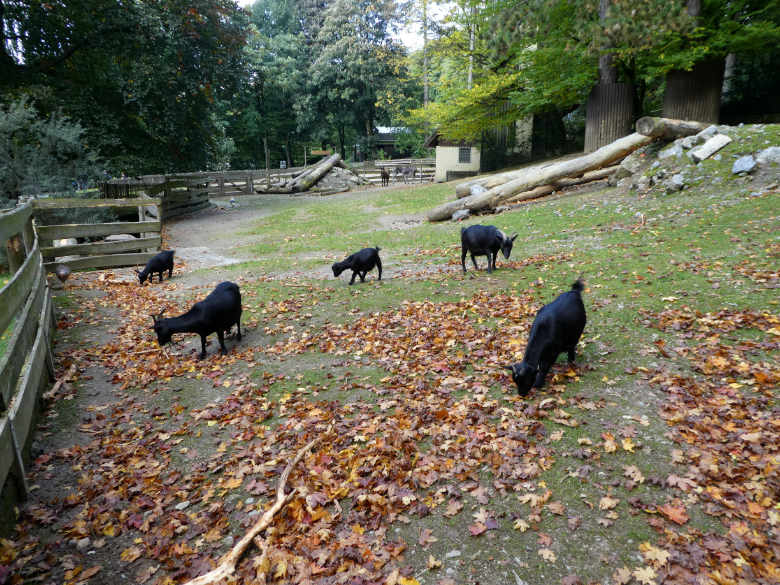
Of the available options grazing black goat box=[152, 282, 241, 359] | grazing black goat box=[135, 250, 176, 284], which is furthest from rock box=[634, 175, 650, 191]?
grazing black goat box=[135, 250, 176, 284]

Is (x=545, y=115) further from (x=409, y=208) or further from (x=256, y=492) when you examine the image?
(x=256, y=492)

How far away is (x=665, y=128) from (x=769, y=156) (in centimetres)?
314

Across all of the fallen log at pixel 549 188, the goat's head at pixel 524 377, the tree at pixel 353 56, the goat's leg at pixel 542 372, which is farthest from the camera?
the tree at pixel 353 56

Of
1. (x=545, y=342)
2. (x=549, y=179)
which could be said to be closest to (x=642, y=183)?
(x=549, y=179)

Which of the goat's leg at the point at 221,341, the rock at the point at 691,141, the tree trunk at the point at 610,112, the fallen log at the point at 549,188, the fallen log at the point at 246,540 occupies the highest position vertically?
the tree trunk at the point at 610,112

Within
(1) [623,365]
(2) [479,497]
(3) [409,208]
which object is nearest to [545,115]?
(3) [409,208]

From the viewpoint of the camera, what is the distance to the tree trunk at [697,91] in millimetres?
18453

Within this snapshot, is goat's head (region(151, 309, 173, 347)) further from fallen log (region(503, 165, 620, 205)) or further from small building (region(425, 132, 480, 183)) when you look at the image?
small building (region(425, 132, 480, 183))

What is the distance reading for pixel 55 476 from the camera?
470cm

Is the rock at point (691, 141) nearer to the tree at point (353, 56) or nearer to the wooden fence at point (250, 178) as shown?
the wooden fence at point (250, 178)

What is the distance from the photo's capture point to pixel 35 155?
51.3ft

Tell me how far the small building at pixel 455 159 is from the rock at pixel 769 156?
78.6ft

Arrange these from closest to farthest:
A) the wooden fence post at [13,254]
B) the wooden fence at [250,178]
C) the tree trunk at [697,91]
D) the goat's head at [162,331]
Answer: the wooden fence post at [13,254]
the goat's head at [162,331]
the tree trunk at [697,91]
the wooden fence at [250,178]

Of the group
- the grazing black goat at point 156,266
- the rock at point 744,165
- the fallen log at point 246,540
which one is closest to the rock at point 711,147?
the rock at point 744,165
